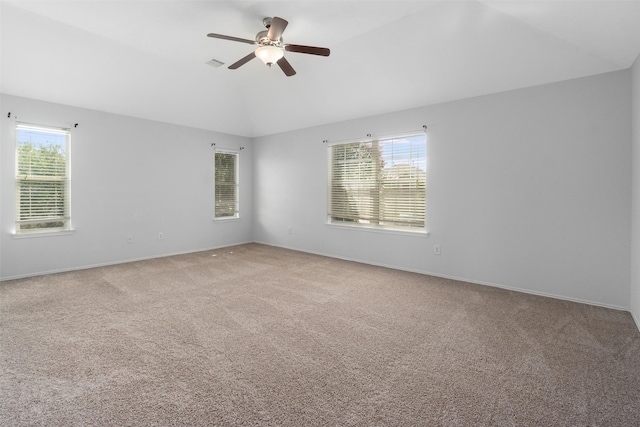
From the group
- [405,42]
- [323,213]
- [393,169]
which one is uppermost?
[405,42]

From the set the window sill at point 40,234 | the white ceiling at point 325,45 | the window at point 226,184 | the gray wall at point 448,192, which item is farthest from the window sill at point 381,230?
the window sill at point 40,234

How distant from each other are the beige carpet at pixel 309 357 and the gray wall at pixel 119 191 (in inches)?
31.9

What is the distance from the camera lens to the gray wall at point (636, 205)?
2.80 metres

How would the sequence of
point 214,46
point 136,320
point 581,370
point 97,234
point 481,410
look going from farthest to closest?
point 97,234 < point 214,46 < point 136,320 < point 581,370 < point 481,410

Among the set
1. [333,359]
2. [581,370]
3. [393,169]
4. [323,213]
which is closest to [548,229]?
[581,370]

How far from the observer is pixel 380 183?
16.7ft

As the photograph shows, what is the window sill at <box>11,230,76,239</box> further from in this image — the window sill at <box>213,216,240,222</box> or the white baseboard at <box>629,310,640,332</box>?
the white baseboard at <box>629,310,640,332</box>

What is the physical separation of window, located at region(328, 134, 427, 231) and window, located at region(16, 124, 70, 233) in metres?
4.32

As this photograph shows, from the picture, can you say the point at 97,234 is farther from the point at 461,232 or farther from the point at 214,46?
the point at 461,232

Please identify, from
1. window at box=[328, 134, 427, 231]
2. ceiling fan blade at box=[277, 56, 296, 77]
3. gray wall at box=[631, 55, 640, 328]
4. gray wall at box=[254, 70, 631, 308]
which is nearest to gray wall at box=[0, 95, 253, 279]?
window at box=[328, 134, 427, 231]

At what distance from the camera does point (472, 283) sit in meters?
4.04

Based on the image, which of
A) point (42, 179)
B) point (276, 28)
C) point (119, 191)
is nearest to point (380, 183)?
point (276, 28)

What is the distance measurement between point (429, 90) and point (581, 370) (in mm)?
3472

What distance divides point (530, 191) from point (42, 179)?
21.8ft
